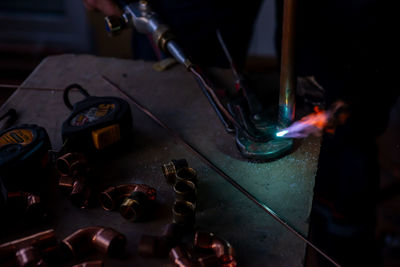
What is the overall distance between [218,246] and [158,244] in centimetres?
11

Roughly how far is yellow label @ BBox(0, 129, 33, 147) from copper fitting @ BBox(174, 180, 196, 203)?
0.37 metres

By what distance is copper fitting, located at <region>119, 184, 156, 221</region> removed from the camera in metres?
0.84

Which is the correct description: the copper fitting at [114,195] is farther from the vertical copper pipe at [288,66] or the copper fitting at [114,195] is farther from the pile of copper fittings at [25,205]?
the vertical copper pipe at [288,66]

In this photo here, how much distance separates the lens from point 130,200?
85cm

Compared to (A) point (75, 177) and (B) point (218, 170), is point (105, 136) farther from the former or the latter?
(B) point (218, 170)

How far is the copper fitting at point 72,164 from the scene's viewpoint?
916 millimetres

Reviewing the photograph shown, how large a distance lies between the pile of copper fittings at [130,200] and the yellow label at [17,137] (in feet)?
0.74

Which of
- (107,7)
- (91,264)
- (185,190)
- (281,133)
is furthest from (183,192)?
(107,7)

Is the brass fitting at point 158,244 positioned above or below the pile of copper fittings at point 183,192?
below

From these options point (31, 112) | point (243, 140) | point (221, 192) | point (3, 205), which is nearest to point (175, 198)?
point (221, 192)

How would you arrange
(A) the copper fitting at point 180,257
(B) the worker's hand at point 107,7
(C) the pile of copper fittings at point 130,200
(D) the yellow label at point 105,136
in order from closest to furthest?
(A) the copper fitting at point 180,257 → (C) the pile of copper fittings at point 130,200 → (D) the yellow label at point 105,136 → (B) the worker's hand at point 107,7

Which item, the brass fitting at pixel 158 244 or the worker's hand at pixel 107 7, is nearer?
the brass fitting at pixel 158 244

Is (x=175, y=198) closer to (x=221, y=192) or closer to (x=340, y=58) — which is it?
(x=221, y=192)

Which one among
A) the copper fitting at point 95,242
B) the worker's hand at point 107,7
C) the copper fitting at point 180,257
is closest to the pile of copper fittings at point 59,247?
the copper fitting at point 95,242
